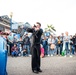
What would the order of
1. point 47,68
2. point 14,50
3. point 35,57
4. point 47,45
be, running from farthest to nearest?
point 47,45 < point 14,50 < point 47,68 < point 35,57

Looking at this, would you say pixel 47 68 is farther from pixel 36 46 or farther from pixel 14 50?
pixel 14 50

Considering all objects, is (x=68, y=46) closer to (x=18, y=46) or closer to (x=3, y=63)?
(x=18, y=46)

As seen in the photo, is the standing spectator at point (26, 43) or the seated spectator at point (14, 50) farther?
the standing spectator at point (26, 43)

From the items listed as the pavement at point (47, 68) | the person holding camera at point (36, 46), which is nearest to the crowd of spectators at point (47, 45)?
the pavement at point (47, 68)

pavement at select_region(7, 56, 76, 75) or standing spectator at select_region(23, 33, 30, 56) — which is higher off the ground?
standing spectator at select_region(23, 33, 30, 56)

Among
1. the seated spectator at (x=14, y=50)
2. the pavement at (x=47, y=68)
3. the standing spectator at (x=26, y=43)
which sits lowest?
the pavement at (x=47, y=68)

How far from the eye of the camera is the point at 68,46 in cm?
1895

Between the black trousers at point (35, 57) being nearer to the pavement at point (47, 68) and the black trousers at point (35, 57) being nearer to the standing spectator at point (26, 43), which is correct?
the pavement at point (47, 68)

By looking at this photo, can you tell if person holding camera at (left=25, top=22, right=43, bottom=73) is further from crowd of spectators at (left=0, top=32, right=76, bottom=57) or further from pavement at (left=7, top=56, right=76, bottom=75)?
crowd of spectators at (left=0, top=32, right=76, bottom=57)

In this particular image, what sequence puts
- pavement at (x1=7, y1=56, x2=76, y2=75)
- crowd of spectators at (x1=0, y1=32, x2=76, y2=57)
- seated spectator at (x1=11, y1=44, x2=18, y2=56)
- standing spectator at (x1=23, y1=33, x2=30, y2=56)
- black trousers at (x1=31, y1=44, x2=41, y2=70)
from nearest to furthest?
pavement at (x1=7, y1=56, x2=76, y2=75), black trousers at (x1=31, y1=44, x2=41, y2=70), seated spectator at (x1=11, y1=44, x2=18, y2=56), crowd of spectators at (x1=0, y1=32, x2=76, y2=57), standing spectator at (x1=23, y1=33, x2=30, y2=56)

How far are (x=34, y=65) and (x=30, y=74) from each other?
33.4 inches

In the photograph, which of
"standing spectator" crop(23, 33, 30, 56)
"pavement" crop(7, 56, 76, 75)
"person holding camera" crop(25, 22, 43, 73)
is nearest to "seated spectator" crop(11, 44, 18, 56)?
"standing spectator" crop(23, 33, 30, 56)

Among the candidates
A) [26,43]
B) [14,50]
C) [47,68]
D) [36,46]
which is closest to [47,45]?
[26,43]

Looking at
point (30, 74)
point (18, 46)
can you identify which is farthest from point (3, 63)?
point (18, 46)
